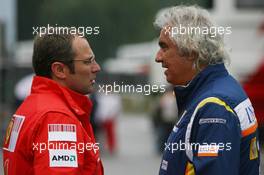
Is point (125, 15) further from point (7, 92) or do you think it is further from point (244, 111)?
point (244, 111)

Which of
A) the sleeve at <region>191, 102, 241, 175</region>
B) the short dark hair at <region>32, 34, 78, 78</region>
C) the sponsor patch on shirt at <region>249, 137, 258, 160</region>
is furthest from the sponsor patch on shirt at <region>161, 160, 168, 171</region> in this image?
the short dark hair at <region>32, 34, 78, 78</region>

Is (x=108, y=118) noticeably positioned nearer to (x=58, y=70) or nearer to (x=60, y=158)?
(x=58, y=70)

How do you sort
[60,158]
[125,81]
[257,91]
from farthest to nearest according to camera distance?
[125,81] < [257,91] < [60,158]

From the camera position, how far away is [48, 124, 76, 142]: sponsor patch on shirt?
13.2 ft

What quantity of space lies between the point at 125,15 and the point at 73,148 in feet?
85.4

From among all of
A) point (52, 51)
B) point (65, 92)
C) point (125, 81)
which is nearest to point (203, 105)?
point (65, 92)

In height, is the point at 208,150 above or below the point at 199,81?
below

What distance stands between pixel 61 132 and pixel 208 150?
65cm

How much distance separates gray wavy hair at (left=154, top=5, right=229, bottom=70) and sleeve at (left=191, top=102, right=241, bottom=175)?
0.28 meters

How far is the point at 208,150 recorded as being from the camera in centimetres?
402

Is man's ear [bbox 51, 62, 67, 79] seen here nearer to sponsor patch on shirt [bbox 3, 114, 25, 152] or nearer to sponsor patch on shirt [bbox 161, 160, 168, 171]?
sponsor patch on shirt [bbox 3, 114, 25, 152]

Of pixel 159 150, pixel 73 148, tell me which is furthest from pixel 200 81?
pixel 159 150

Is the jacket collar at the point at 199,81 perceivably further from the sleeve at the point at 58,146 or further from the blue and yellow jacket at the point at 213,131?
the sleeve at the point at 58,146

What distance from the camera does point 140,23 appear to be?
31.5m
